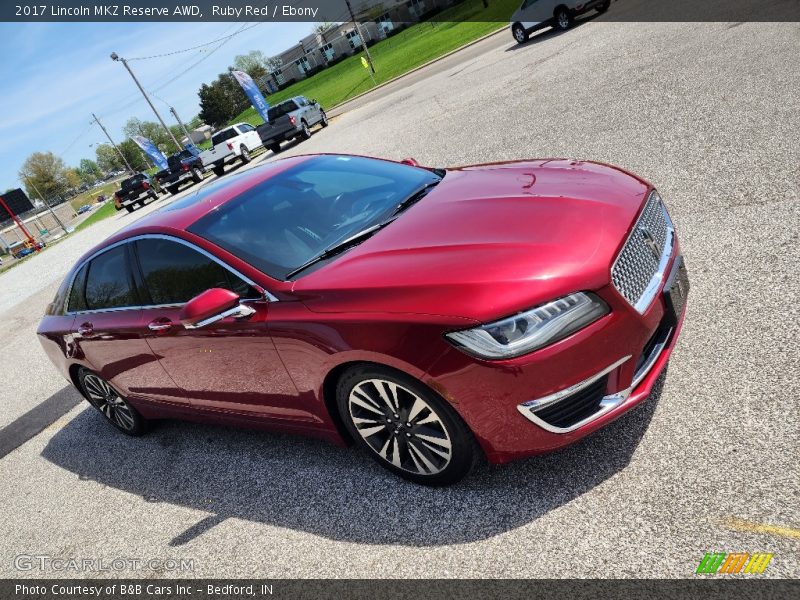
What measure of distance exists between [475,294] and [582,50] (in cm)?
1398

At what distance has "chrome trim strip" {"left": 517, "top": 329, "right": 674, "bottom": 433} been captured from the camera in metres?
2.59

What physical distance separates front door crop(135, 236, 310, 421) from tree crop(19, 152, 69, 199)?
437 feet

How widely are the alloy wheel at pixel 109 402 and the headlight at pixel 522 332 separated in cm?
365

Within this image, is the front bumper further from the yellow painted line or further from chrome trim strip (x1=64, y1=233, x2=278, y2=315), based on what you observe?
chrome trim strip (x1=64, y1=233, x2=278, y2=315)

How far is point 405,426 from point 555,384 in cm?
85

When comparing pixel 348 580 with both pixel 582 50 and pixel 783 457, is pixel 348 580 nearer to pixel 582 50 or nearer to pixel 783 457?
pixel 783 457

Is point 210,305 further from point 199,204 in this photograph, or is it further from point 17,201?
point 17,201

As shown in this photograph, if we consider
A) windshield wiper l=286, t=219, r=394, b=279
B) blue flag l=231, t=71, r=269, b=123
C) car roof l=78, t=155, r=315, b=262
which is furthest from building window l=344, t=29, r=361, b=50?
windshield wiper l=286, t=219, r=394, b=279

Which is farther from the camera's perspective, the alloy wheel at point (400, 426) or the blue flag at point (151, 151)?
the blue flag at point (151, 151)

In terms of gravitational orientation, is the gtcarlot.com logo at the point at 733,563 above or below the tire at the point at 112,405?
below

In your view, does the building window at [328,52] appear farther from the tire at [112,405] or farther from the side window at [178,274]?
the side window at [178,274]

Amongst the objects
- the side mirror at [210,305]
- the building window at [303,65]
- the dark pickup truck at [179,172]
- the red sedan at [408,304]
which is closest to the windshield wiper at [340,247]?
the red sedan at [408,304]

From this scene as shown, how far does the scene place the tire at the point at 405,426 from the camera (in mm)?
2814

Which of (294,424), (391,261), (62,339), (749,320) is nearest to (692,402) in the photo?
(749,320)
